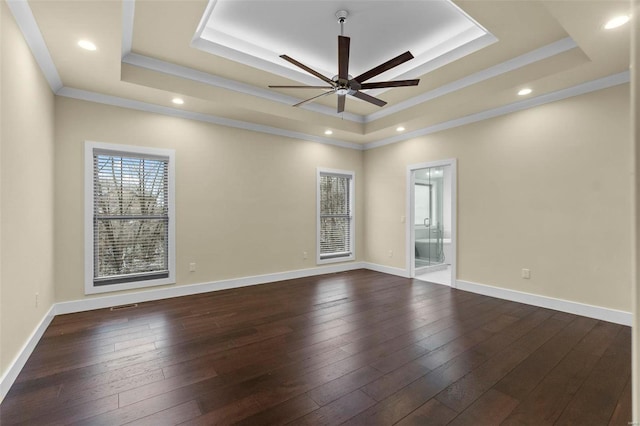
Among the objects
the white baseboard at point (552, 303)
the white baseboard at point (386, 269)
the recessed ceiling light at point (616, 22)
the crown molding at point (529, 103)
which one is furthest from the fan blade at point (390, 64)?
the white baseboard at point (386, 269)

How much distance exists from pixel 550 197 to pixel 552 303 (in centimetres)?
135

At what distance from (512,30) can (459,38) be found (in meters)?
0.56

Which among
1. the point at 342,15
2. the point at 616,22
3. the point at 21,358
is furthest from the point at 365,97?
the point at 21,358

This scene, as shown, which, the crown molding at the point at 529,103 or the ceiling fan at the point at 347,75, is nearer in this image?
the ceiling fan at the point at 347,75

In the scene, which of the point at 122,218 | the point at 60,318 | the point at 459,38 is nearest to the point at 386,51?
the point at 459,38

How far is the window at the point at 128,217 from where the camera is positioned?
12.5 feet

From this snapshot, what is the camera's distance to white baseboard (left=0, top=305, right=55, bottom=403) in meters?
2.08

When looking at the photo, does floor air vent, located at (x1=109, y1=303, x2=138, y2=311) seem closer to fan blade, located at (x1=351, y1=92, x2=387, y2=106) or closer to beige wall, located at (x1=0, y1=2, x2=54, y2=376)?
beige wall, located at (x1=0, y1=2, x2=54, y2=376)

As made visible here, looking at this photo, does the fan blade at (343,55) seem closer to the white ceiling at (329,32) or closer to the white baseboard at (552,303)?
the white ceiling at (329,32)

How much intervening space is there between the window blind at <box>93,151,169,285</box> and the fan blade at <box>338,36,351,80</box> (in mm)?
2812

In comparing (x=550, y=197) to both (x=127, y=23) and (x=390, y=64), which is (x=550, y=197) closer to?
(x=390, y=64)

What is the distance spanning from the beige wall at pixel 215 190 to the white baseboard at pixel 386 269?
134cm

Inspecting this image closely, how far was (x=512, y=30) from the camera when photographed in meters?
2.99

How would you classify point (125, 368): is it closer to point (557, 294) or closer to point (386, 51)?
point (386, 51)
